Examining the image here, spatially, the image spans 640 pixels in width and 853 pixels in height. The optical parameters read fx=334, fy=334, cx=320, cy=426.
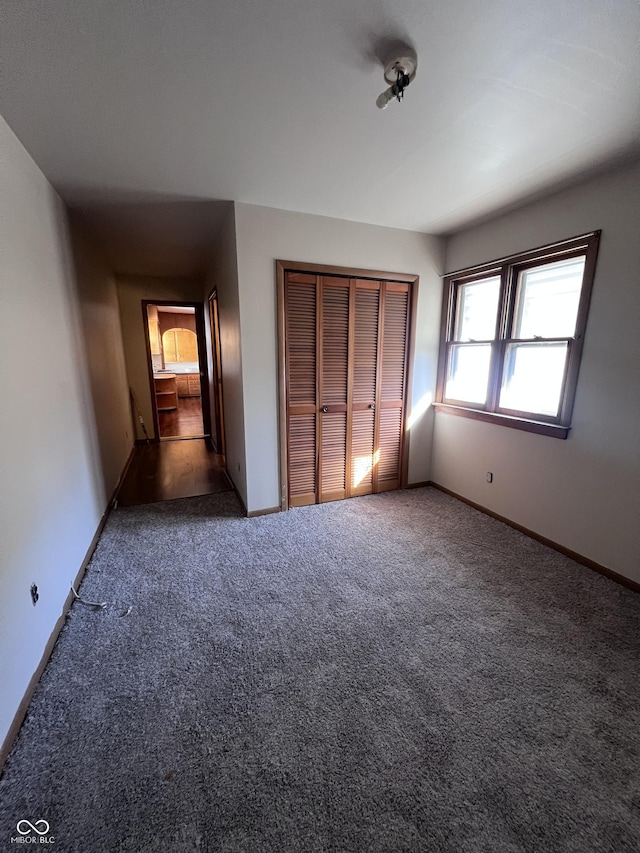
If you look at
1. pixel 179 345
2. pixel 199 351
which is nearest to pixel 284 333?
pixel 199 351

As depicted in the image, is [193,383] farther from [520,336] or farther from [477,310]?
[520,336]

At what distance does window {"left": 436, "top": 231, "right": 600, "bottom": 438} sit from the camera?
2320 millimetres

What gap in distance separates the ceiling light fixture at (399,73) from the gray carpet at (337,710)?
2.46m

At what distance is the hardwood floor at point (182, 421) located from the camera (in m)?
6.07

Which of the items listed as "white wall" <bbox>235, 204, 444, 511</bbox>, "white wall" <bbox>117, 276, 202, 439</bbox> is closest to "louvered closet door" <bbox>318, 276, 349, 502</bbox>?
"white wall" <bbox>235, 204, 444, 511</bbox>

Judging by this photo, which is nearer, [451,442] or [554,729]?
[554,729]

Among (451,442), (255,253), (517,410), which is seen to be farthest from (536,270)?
(255,253)

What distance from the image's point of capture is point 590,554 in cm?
228

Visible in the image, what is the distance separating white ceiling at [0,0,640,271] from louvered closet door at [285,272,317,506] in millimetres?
711

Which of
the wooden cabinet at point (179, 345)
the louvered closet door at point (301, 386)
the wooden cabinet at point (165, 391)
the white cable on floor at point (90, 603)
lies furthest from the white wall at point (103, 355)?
the wooden cabinet at point (179, 345)

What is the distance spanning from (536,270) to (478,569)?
2273 mm

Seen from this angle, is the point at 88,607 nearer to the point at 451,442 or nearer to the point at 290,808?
the point at 290,808

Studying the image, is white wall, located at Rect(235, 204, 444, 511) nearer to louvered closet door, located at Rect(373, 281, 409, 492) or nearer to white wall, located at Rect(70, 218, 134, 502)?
louvered closet door, located at Rect(373, 281, 409, 492)

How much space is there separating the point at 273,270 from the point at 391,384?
1515mm
